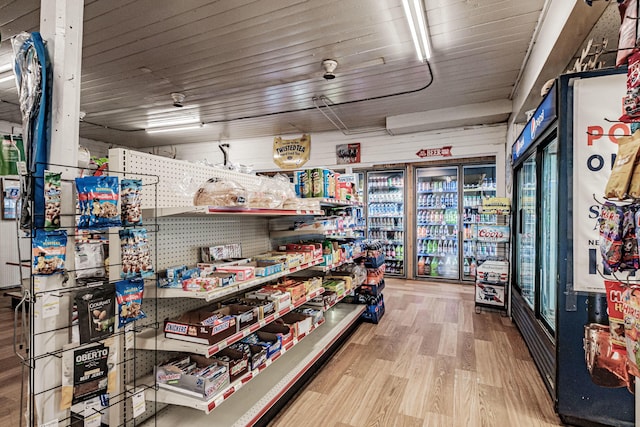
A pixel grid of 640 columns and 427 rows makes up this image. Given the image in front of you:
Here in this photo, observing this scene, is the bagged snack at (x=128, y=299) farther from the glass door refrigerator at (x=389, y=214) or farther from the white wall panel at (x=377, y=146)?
the white wall panel at (x=377, y=146)

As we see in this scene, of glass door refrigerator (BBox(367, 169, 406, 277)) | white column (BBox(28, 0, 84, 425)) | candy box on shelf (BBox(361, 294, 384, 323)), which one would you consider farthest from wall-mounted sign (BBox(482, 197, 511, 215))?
white column (BBox(28, 0, 84, 425))

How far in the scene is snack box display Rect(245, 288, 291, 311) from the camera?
98.8 inches

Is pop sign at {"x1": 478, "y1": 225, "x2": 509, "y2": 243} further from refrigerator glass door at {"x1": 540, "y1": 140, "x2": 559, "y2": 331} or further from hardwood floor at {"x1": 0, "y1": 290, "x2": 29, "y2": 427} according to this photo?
hardwood floor at {"x1": 0, "y1": 290, "x2": 29, "y2": 427}

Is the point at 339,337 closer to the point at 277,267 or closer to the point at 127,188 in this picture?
the point at 277,267

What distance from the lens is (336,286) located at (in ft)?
12.1

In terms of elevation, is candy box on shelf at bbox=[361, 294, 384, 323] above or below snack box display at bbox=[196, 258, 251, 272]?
below

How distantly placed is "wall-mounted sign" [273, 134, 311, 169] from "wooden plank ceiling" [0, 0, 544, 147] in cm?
Answer: 134

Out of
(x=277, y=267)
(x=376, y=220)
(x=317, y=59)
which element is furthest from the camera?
(x=376, y=220)

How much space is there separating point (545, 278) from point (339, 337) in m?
2.17

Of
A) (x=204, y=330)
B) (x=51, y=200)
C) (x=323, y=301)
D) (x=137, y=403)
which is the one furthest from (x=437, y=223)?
(x=51, y=200)

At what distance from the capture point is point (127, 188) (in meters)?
1.61

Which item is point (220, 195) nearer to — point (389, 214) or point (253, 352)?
point (253, 352)

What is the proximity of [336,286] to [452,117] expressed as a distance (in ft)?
13.1

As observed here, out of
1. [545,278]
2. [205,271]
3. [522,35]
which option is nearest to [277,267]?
[205,271]
